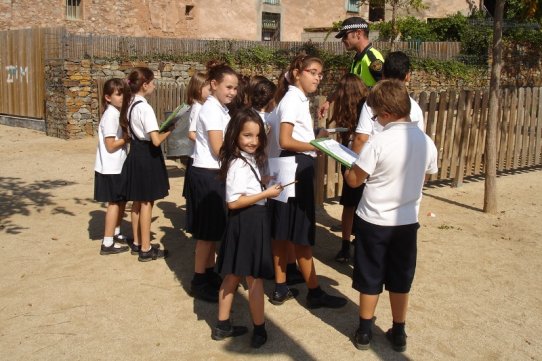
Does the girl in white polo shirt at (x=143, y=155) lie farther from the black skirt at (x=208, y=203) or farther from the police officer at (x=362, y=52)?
the police officer at (x=362, y=52)

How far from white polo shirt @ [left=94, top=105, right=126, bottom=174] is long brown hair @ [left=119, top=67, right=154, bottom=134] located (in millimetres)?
283

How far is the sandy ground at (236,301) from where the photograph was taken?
145 inches

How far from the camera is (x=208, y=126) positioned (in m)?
4.03

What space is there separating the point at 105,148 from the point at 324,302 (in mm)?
2587

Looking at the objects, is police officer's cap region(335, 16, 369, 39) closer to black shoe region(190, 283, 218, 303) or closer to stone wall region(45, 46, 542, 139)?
black shoe region(190, 283, 218, 303)

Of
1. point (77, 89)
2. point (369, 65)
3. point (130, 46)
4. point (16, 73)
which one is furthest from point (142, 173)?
point (16, 73)

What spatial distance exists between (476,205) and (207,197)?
14.7 feet

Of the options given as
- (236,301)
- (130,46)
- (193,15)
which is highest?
(193,15)

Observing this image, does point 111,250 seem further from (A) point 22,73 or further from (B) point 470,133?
(A) point 22,73

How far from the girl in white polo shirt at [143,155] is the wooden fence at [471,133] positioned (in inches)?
102

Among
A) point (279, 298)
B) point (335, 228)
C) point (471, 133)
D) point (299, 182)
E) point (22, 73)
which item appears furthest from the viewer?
point (22, 73)

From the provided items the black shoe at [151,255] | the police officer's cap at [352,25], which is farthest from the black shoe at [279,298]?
the police officer's cap at [352,25]

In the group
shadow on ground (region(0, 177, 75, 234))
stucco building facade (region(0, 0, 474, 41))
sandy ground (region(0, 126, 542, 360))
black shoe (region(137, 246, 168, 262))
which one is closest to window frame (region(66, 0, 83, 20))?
stucco building facade (region(0, 0, 474, 41))

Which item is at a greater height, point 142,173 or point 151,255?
point 142,173
